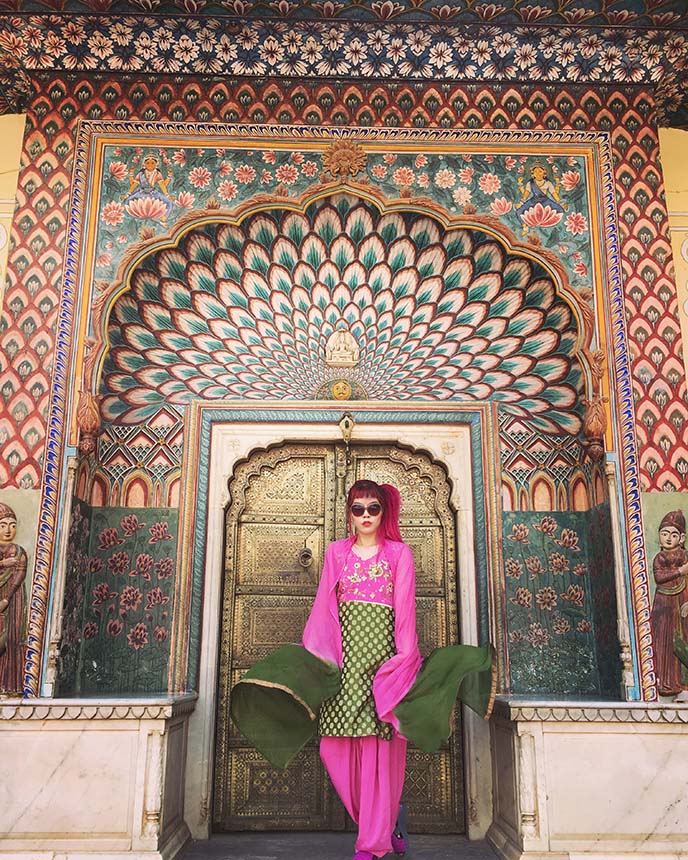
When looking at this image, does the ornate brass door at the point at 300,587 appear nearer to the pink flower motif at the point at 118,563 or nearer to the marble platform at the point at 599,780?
the pink flower motif at the point at 118,563

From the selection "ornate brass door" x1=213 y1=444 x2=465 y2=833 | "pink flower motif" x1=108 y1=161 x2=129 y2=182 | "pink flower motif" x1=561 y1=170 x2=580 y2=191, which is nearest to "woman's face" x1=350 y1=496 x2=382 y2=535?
"ornate brass door" x1=213 y1=444 x2=465 y2=833

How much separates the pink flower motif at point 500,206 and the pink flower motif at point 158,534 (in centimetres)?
286

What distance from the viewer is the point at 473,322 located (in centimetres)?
521

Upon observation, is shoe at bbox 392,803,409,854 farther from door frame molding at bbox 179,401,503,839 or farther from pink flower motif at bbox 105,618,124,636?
pink flower motif at bbox 105,618,124,636

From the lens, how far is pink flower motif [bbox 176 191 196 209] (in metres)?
4.87

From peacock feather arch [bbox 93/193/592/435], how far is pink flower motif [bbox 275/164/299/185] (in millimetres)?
166

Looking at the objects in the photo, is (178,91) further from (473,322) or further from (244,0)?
(473,322)

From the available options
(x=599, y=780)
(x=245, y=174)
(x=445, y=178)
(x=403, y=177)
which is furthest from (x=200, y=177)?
(x=599, y=780)

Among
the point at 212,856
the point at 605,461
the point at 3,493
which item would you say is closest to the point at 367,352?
the point at 605,461

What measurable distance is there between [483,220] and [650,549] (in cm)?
221

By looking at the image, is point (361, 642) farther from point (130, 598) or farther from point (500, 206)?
point (500, 206)

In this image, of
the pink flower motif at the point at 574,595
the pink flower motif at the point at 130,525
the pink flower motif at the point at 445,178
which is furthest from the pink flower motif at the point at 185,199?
the pink flower motif at the point at 574,595

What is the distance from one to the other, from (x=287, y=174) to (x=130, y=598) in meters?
2.82

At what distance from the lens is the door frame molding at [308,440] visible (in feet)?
15.0
